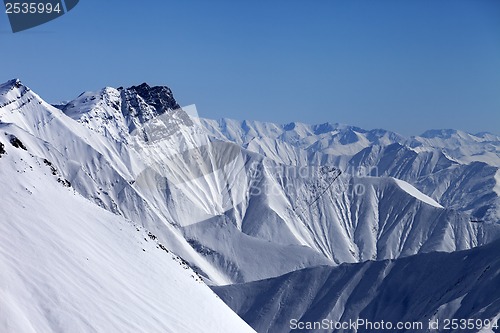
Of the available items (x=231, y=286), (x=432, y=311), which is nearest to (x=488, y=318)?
(x=432, y=311)

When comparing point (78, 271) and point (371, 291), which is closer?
point (78, 271)

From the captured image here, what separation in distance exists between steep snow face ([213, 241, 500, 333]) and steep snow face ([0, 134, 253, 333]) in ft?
266

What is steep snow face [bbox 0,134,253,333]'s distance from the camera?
48.6 metres

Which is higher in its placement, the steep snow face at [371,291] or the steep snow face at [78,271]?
the steep snow face at [78,271]

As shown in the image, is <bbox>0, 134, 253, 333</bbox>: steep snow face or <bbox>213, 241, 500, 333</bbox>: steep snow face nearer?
<bbox>0, 134, 253, 333</bbox>: steep snow face

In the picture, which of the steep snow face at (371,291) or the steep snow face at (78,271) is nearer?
the steep snow face at (78,271)

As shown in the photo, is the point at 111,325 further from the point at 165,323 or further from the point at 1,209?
the point at 1,209

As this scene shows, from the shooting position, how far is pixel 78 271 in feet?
184

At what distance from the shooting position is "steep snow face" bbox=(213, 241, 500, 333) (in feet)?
476

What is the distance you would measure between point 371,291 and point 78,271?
117 meters

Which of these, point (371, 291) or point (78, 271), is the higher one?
point (78, 271)

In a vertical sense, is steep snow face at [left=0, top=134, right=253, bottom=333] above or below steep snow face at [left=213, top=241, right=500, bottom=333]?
above

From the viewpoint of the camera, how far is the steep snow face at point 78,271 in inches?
1914

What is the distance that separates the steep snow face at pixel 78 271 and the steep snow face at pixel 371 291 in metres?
81.1
